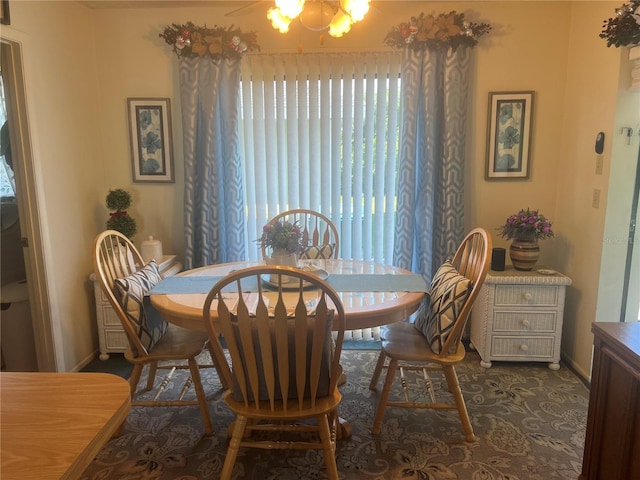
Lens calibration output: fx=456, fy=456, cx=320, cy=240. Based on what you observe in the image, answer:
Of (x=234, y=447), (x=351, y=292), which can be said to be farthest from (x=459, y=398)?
Result: (x=234, y=447)

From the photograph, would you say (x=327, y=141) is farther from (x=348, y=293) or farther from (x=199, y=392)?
(x=199, y=392)

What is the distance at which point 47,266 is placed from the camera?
273 centimetres

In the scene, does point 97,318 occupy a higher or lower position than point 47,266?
lower

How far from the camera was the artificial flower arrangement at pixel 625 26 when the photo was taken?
2.20 meters

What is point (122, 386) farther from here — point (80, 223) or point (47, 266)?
point (80, 223)

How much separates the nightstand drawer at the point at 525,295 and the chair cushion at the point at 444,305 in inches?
30.9

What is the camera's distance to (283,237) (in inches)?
87.8

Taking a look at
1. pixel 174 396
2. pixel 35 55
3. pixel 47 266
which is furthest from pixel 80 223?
pixel 174 396

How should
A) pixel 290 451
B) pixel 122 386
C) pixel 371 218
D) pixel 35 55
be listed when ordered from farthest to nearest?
pixel 371 218, pixel 35 55, pixel 290 451, pixel 122 386

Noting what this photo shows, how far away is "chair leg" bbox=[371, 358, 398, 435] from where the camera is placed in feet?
7.21

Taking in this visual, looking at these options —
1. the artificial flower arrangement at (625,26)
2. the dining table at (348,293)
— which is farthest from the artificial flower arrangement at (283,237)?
the artificial flower arrangement at (625,26)

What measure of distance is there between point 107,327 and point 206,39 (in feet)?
6.72

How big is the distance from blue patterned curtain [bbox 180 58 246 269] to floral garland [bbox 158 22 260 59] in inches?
3.0

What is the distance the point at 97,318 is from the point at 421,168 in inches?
96.2
